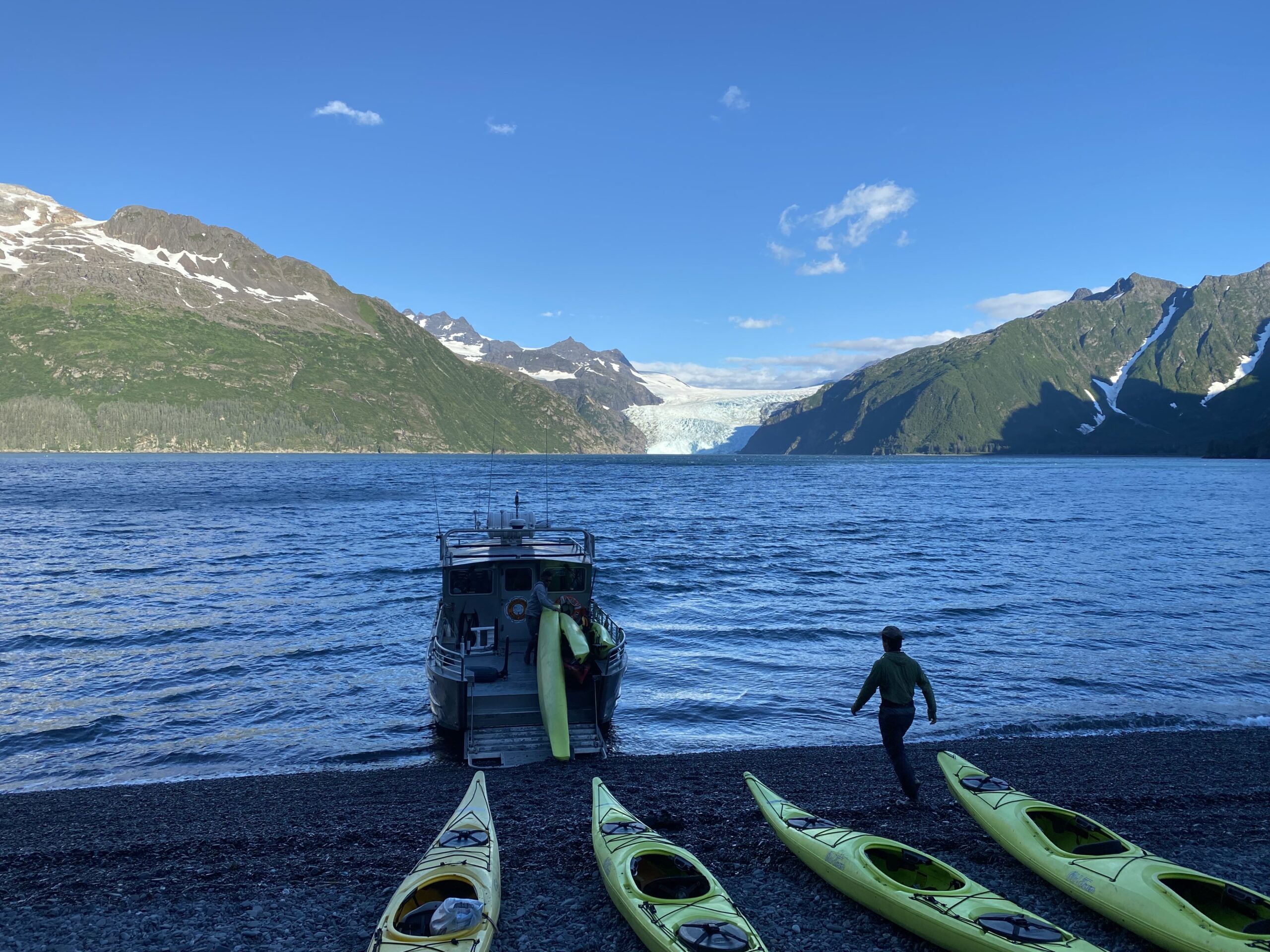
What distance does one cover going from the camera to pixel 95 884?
10914 millimetres

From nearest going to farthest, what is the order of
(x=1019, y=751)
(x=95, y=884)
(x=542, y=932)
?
(x=542, y=932), (x=95, y=884), (x=1019, y=751)

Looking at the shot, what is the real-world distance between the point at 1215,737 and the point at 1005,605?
20.2 m

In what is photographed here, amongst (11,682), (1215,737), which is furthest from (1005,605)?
(11,682)

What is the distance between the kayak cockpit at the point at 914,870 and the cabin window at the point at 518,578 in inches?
539

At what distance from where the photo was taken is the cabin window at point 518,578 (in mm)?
21781

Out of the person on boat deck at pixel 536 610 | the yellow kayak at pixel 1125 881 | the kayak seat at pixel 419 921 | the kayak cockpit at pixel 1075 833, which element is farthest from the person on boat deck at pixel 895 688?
the person on boat deck at pixel 536 610

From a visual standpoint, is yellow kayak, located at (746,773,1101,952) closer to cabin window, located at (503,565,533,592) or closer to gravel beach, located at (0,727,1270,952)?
gravel beach, located at (0,727,1270,952)

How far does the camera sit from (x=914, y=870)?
9828mm

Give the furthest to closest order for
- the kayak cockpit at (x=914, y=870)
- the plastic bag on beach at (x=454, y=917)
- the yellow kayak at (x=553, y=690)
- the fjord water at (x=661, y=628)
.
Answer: the fjord water at (x=661, y=628) < the yellow kayak at (x=553, y=690) < the kayak cockpit at (x=914, y=870) < the plastic bag on beach at (x=454, y=917)

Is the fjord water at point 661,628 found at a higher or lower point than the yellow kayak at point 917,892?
lower

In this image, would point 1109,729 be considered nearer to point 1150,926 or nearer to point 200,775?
point 1150,926

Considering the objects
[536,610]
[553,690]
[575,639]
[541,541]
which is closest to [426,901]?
[553,690]

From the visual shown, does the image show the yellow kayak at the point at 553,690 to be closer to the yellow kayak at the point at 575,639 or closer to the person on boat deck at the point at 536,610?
the yellow kayak at the point at 575,639

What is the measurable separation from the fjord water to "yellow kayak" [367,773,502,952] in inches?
396
